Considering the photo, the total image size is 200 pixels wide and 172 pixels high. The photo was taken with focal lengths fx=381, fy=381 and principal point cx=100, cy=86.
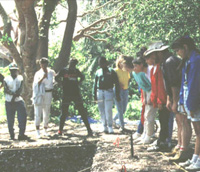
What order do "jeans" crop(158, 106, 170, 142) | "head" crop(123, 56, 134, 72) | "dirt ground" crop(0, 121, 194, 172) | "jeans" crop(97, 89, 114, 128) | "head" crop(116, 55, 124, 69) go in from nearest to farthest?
1. "jeans" crop(158, 106, 170, 142)
2. "dirt ground" crop(0, 121, 194, 172)
3. "head" crop(123, 56, 134, 72)
4. "head" crop(116, 55, 124, 69)
5. "jeans" crop(97, 89, 114, 128)

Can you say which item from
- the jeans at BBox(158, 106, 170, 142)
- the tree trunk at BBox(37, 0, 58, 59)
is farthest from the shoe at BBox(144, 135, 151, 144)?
the tree trunk at BBox(37, 0, 58, 59)

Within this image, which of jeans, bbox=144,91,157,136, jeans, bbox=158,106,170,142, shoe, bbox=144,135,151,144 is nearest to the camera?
jeans, bbox=158,106,170,142

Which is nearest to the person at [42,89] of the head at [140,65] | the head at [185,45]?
the head at [140,65]

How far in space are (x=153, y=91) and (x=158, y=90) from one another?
0.20 m

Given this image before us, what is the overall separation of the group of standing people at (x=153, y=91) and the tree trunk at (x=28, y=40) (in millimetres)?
4108

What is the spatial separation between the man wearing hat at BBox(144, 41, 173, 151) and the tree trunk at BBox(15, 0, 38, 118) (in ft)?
24.5

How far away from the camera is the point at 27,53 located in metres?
14.2

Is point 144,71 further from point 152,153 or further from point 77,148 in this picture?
point 77,148

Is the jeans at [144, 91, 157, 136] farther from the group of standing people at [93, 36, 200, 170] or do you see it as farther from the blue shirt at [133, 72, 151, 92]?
the blue shirt at [133, 72, 151, 92]

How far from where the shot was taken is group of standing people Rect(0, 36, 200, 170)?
528cm

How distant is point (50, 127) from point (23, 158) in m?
3.42

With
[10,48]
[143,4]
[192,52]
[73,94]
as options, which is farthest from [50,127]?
[192,52]

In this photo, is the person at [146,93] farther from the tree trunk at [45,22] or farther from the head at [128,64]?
the tree trunk at [45,22]

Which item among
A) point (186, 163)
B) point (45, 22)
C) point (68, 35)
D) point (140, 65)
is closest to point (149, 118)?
point (140, 65)
